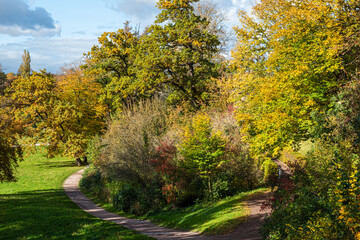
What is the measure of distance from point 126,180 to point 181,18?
1518cm

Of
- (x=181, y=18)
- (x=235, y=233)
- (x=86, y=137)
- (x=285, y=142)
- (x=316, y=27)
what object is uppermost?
(x=181, y=18)

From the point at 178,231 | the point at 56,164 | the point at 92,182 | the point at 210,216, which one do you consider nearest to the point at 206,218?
the point at 210,216

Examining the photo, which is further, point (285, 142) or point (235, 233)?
point (285, 142)

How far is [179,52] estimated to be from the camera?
2677cm

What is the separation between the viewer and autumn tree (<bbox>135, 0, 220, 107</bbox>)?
2638 centimetres

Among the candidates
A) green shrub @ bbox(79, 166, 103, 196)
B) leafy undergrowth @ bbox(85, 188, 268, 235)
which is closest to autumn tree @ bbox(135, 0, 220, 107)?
green shrub @ bbox(79, 166, 103, 196)

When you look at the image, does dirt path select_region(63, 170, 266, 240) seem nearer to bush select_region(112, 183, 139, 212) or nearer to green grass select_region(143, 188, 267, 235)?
green grass select_region(143, 188, 267, 235)

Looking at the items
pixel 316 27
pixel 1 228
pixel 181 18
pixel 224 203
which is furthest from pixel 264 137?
pixel 181 18

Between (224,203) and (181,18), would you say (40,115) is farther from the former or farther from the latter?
(224,203)

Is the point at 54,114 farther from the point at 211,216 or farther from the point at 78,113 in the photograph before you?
the point at 211,216

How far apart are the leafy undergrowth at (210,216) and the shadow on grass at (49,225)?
9.70ft

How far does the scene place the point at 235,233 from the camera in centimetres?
1159

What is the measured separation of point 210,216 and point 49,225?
7070 millimetres

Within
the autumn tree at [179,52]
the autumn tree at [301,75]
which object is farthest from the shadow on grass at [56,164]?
the autumn tree at [301,75]
